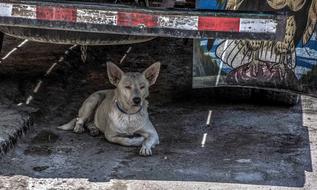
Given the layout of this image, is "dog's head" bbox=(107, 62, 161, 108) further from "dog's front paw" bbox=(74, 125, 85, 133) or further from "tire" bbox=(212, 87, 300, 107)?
"tire" bbox=(212, 87, 300, 107)

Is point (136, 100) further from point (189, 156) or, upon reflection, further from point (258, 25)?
point (258, 25)

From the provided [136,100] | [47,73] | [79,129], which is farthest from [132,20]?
[47,73]

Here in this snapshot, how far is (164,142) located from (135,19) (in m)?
1.39

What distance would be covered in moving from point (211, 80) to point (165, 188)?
1687 millimetres

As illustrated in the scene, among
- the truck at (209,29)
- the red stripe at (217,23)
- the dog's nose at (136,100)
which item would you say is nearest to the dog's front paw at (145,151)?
the dog's nose at (136,100)

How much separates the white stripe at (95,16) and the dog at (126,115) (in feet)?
3.51

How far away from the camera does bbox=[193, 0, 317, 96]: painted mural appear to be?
19.2ft

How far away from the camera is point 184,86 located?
7645mm

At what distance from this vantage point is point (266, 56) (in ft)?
19.9

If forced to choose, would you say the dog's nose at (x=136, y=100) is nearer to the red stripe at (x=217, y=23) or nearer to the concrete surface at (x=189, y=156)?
the concrete surface at (x=189, y=156)

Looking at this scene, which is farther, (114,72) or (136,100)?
(114,72)

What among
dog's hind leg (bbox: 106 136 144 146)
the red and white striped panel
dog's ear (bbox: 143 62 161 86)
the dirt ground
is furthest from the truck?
dog's hind leg (bbox: 106 136 144 146)

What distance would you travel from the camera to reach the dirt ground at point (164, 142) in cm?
498

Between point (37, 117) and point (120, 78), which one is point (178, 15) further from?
point (37, 117)
